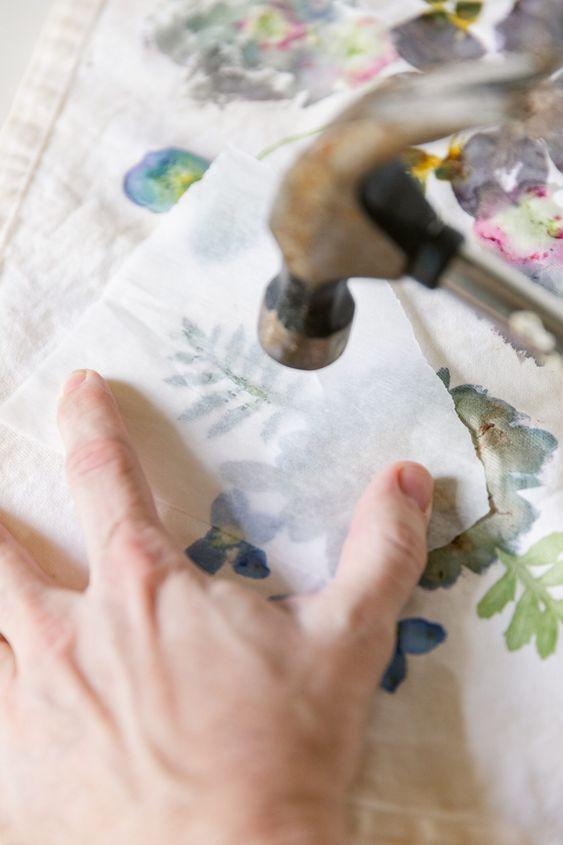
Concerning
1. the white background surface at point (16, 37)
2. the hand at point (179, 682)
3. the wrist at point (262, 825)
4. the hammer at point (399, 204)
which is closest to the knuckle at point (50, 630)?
the hand at point (179, 682)

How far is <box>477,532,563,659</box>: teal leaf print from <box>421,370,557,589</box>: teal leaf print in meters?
0.01

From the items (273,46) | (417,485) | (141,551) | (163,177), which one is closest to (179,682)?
(141,551)

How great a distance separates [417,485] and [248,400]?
4.9 inches

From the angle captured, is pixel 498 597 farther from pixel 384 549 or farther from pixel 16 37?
pixel 16 37

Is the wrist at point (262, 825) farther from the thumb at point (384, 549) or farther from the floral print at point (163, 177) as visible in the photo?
the floral print at point (163, 177)

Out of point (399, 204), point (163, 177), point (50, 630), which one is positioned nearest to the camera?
point (399, 204)

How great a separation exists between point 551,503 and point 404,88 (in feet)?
0.96

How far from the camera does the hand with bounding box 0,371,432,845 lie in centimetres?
42

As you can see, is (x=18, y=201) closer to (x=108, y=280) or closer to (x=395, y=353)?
(x=108, y=280)

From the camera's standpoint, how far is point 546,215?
615 mm

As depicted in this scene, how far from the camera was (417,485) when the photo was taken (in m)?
0.51

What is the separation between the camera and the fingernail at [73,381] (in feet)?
1.78

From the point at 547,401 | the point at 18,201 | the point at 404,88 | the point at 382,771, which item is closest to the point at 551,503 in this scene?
the point at 547,401

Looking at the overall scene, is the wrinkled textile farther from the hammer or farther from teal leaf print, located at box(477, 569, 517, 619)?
the hammer
